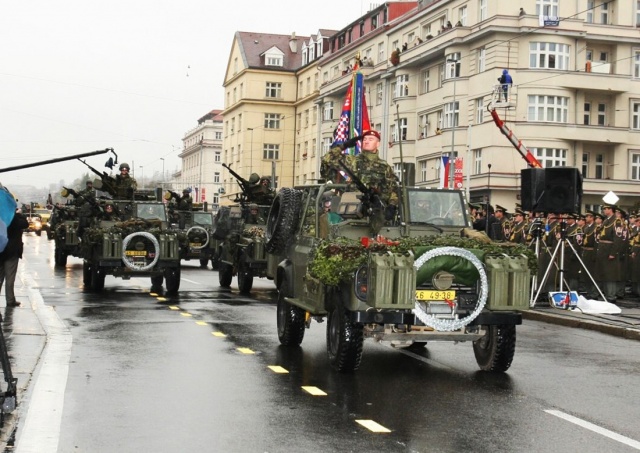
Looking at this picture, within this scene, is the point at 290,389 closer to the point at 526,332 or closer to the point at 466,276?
the point at 466,276

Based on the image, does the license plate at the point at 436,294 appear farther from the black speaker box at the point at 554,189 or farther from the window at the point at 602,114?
the window at the point at 602,114

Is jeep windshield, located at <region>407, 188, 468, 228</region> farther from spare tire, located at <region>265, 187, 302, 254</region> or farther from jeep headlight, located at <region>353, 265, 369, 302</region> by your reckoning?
jeep headlight, located at <region>353, 265, 369, 302</region>

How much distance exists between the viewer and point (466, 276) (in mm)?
10953

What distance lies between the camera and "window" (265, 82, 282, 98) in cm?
10425

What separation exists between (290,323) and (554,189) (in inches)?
332

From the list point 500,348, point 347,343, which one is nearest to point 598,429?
point 500,348

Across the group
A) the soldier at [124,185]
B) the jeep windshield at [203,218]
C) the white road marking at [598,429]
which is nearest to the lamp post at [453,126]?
the jeep windshield at [203,218]

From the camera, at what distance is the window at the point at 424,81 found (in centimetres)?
6341

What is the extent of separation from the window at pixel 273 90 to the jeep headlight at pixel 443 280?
94.4 m

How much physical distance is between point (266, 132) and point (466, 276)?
310ft

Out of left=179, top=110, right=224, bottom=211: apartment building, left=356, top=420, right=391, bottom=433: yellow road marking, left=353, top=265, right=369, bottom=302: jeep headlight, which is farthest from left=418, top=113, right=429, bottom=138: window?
left=179, top=110, right=224, bottom=211: apartment building

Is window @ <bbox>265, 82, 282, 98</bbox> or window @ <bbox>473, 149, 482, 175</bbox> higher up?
window @ <bbox>265, 82, 282, 98</bbox>

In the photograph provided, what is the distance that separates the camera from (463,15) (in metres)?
58.4

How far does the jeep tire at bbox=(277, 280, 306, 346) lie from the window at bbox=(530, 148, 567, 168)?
42.9 metres
